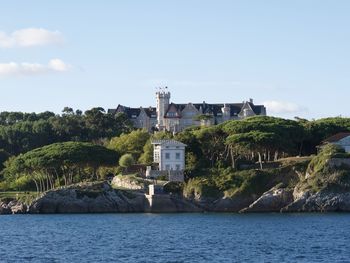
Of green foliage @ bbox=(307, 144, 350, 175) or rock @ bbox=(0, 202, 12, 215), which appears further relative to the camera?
rock @ bbox=(0, 202, 12, 215)

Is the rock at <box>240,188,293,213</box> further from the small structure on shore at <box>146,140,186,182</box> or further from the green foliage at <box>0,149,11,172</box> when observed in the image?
the green foliage at <box>0,149,11,172</box>

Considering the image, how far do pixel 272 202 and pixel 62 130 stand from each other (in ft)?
181

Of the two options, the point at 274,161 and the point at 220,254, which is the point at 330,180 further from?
the point at 220,254

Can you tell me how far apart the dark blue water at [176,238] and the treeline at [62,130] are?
145 ft

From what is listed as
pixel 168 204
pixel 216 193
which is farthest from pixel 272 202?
pixel 168 204

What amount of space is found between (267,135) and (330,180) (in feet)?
36.9

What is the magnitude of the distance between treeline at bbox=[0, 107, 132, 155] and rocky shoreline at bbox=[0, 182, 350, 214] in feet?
123

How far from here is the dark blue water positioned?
59281 mm

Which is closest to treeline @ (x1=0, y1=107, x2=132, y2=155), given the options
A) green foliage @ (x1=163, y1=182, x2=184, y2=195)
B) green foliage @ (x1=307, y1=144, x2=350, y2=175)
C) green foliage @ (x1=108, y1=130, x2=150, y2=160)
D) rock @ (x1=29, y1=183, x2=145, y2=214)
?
green foliage @ (x1=108, y1=130, x2=150, y2=160)

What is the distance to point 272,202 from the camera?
102 meters

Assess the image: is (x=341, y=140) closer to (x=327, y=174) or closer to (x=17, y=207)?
(x=327, y=174)

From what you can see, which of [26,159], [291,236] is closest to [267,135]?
[26,159]

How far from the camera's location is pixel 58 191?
103750mm

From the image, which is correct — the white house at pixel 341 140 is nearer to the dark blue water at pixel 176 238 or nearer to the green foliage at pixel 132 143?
the dark blue water at pixel 176 238
